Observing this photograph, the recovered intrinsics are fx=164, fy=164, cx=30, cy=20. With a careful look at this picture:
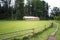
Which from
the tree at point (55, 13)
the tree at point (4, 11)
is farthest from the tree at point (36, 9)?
the tree at point (4, 11)

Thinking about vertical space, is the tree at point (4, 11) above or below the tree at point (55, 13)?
above

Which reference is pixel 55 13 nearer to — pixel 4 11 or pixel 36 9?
pixel 36 9

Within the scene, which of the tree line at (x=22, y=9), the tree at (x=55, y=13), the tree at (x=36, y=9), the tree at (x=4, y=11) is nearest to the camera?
the tree at (x=4, y=11)

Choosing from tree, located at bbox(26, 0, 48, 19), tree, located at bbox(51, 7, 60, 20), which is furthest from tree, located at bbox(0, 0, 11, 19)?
tree, located at bbox(51, 7, 60, 20)

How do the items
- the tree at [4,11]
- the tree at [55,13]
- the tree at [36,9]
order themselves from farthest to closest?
the tree at [36,9]
the tree at [55,13]
the tree at [4,11]

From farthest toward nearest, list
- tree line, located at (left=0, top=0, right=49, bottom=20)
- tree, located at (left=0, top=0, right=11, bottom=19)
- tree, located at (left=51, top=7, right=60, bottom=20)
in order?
tree, located at (left=51, top=7, right=60, bottom=20), tree line, located at (left=0, top=0, right=49, bottom=20), tree, located at (left=0, top=0, right=11, bottom=19)

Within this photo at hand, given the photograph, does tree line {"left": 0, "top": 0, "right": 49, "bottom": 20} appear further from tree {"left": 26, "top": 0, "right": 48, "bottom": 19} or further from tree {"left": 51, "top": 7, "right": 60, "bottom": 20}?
tree {"left": 51, "top": 7, "right": 60, "bottom": 20}

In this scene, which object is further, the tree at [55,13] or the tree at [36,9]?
the tree at [36,9]

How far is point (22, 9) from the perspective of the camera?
51.2m

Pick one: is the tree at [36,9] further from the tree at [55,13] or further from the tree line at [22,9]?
the tree at [55,13]

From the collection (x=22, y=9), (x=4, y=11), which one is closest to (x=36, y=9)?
(x=22, y=9)

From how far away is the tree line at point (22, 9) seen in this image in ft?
150

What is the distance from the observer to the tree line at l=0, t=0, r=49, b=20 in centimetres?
4587

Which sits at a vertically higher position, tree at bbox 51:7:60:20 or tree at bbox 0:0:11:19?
tree at bbox 0:0:11:19
